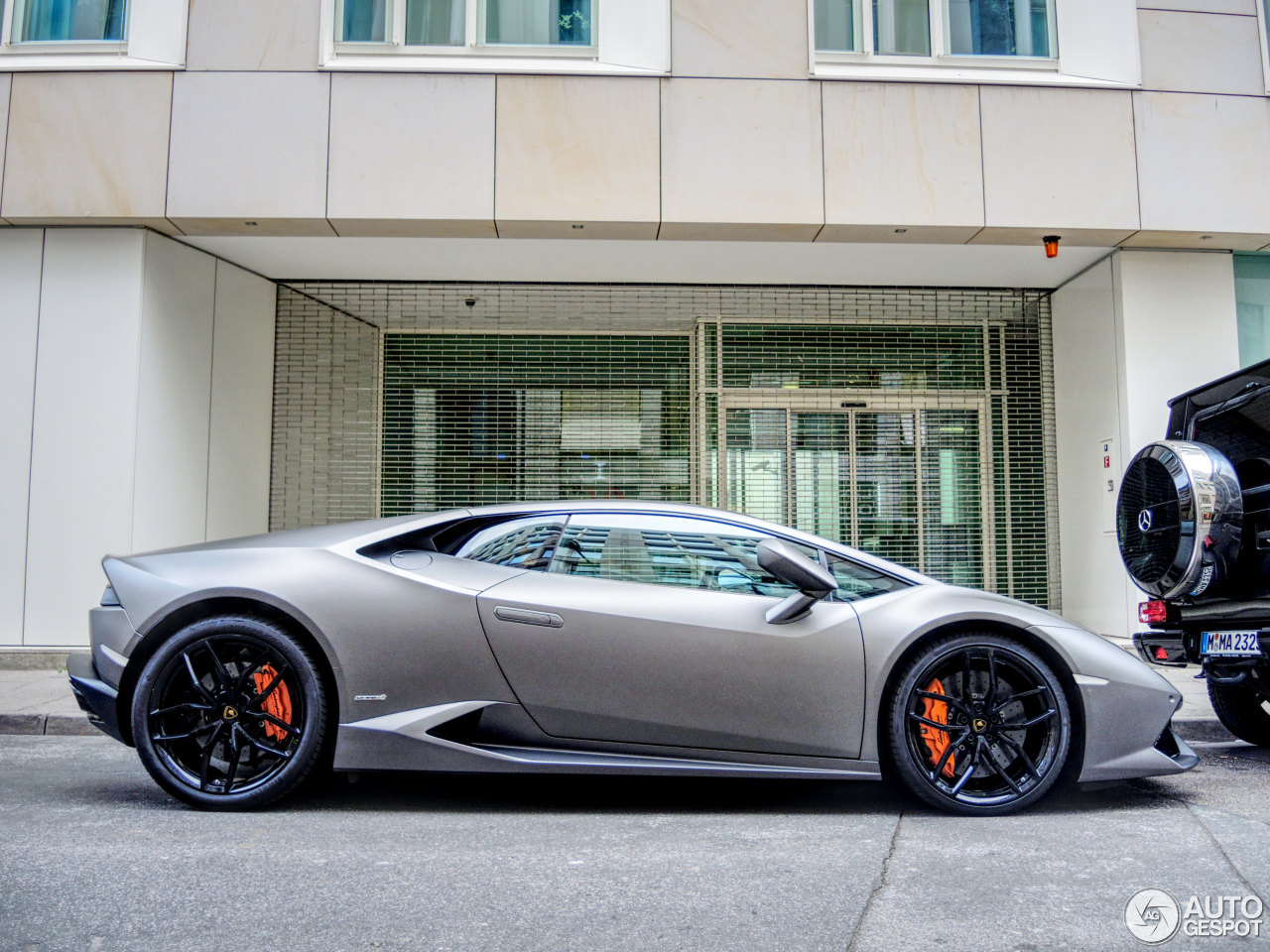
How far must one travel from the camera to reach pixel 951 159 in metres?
8.74

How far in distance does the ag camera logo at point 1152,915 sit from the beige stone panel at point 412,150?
23.4 feet

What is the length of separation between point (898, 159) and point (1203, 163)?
8.94ft

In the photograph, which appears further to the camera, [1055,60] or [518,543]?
[1055,60]

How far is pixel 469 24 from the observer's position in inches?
356

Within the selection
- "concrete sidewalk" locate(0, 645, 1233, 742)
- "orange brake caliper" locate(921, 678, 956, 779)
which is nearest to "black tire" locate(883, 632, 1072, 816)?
"orange brake caliper" locate(921, 678, 956, 779)

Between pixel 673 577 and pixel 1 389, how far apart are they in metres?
7.33

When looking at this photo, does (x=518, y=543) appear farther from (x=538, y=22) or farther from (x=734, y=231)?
(x=538, y=22)

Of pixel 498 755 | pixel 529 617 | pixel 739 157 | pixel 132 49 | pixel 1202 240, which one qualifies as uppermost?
pixel 132 49

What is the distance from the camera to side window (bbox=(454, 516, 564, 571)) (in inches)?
159

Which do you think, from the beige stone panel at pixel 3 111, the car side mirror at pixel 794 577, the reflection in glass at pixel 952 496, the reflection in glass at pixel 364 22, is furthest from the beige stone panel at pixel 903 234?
the beige stone panel at pixel 3 111

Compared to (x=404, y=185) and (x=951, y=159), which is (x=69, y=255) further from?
(x=951, y=159)

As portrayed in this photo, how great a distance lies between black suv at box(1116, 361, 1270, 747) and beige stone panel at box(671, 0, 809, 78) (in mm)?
5162

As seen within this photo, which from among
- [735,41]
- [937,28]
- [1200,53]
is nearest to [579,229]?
[735,41]

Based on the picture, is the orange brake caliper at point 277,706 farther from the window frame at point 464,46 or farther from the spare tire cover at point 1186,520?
the window frame at point 464,46
